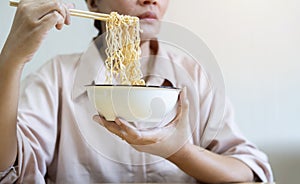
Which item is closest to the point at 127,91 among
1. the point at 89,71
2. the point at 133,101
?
the point at 133,101

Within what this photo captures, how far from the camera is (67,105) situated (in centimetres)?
101

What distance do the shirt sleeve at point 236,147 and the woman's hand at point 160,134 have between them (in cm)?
19

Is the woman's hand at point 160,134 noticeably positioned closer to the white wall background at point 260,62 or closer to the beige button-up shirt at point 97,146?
the beige button-up shirt at point 97,146

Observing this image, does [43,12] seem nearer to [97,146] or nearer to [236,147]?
[97,146]

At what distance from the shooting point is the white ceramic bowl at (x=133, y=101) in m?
0.66

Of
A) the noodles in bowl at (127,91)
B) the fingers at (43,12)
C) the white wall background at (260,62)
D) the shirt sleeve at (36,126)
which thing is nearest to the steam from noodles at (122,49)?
the noodles in bowl at (127,91)

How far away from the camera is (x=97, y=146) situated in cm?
91

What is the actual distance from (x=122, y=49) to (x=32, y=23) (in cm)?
17

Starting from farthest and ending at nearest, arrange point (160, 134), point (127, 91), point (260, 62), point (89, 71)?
point (260, 62)
point (89, 71)
point (160, 134)
point (127, 91)

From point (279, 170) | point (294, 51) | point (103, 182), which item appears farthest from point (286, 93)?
point (103, 182)

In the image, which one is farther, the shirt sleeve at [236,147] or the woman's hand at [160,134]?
the shirt sleeve at [236,147]

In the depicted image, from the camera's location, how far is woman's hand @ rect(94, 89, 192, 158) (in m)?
0.72

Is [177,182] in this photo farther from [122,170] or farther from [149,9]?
[149,9]

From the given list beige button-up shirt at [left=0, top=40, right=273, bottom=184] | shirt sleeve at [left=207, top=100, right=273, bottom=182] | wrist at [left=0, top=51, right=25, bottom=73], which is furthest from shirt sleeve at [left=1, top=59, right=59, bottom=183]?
shirt sleeve at [left=207, top=100, right=273, bottom=182]
